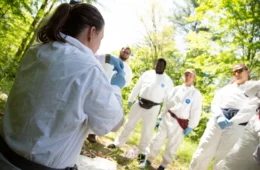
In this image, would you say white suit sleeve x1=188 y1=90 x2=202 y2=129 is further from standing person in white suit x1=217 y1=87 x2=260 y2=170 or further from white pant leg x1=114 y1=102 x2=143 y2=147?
standing person in white suit x1=217 y1=87 x2=260 y2=170

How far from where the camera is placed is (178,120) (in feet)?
13.7

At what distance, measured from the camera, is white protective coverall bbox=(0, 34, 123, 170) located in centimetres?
82

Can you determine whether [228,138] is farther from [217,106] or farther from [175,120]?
[175,120]

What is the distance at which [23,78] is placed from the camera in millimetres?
950

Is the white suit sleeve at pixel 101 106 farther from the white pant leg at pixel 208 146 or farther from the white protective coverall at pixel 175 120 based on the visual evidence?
the white protective coverall at pixel 175 120

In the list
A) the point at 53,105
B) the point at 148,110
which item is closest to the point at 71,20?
the point at 53,105

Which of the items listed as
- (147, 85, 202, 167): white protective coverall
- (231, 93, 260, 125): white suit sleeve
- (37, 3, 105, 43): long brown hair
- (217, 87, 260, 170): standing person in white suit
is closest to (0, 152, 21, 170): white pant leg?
(37, 3, 105, 43): long brown hair

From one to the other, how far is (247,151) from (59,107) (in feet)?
6.21

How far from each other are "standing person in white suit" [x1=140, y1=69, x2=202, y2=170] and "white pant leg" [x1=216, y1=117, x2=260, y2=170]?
1969 mm

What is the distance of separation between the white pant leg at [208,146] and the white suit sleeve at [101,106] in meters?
3.11

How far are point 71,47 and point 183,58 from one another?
16827mm

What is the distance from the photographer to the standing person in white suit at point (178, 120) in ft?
13.6

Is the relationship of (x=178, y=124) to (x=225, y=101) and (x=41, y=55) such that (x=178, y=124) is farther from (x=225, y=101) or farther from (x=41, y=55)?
(x=41, y=55)

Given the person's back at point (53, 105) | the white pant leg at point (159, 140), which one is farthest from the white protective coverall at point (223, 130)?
the person's back at point (53, 105)
